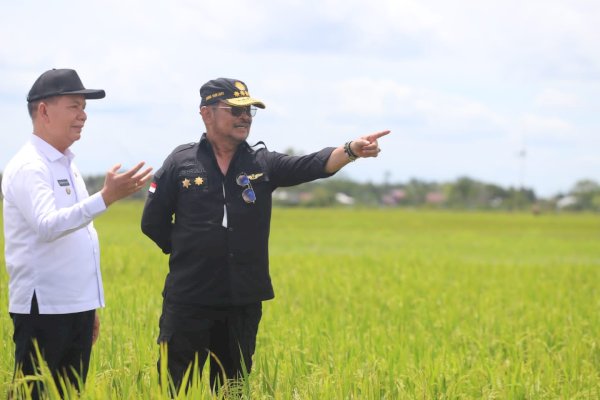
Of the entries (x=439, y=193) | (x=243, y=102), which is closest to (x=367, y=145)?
(x=243, y=102)

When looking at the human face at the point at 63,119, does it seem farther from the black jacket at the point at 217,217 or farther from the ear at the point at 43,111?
the black jacket at the point at 217,217

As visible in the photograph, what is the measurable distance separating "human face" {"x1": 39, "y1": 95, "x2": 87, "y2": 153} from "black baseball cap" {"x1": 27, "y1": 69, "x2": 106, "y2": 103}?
0.03 metres

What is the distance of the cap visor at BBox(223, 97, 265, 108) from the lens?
4262 millimetres

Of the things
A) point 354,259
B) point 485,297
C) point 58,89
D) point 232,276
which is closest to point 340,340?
point 232,276

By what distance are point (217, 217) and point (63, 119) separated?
905 mm

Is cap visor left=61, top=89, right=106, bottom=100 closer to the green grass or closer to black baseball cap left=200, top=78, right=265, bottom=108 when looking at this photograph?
black baseball cap left=200, top=78, right=265, bottom=108

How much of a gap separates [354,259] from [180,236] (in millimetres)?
13401

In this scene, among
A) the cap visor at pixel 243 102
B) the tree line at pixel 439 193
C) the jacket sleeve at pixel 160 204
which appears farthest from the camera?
the tree line at pixel 439 193

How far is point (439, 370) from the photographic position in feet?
16.4

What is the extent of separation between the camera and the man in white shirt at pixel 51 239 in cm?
382

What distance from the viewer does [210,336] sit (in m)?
4.46

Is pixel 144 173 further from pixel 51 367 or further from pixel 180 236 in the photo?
pixel 51 367

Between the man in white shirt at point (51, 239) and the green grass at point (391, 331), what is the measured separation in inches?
14.1

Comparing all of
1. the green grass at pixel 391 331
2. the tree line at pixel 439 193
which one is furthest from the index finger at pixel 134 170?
the tree line at pixel 439 193
